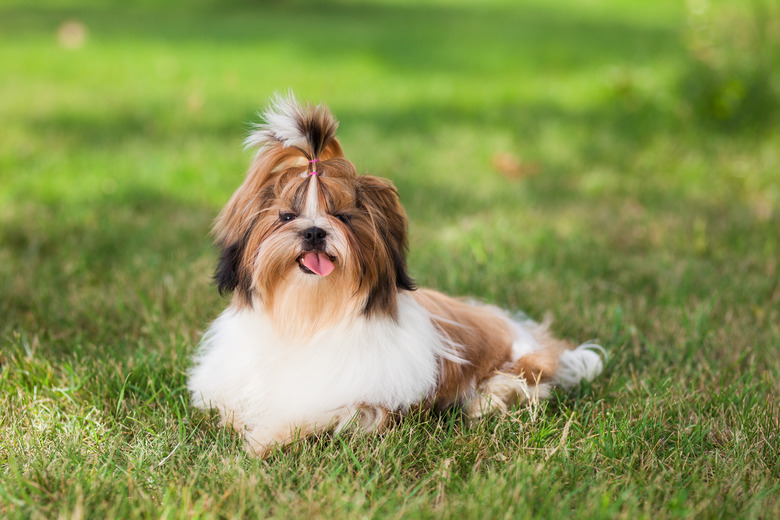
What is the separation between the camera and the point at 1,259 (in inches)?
174

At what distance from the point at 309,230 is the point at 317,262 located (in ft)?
0.40

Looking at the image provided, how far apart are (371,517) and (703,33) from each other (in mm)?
7525

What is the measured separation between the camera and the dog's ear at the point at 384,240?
2545 millimetres

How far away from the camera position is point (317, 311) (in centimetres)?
262

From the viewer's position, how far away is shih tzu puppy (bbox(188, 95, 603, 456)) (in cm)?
250

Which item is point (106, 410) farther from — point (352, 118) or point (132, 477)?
point (352, 118)

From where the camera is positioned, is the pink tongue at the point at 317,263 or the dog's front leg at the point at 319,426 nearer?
the pink tongue at the point at 317,263

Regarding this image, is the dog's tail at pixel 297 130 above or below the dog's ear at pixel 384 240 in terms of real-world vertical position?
above

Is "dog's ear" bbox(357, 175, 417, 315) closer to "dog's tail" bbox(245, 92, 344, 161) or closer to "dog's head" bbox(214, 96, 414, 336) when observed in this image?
"dog's head" bbox(214, 96, 414, 336)

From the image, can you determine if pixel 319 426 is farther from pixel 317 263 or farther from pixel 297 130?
pixel 297 130

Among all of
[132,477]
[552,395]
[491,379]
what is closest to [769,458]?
[552,395]

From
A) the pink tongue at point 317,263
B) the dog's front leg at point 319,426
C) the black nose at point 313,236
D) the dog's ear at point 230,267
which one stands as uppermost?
the black nose at point 313,236

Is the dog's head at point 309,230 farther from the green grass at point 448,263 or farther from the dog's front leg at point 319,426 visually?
the green grass at point 448,263

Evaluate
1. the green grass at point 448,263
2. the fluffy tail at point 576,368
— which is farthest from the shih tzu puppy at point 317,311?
the fluffy tail at point 576,368
